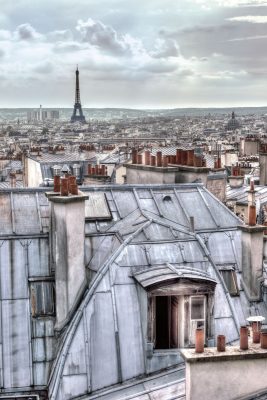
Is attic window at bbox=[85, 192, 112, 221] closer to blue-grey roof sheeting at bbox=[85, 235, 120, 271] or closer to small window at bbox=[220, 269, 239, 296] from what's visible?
blue-grey roof sheeting at bbox=[85, 235, 120, 271]

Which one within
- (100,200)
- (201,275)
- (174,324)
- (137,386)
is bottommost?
(137,386)

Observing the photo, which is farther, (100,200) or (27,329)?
(100,200)

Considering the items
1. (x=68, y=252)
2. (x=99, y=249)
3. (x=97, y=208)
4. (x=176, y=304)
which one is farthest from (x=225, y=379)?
(x=97, y=208)

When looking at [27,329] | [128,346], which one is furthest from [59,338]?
[128,346]

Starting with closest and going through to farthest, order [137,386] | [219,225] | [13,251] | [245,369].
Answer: [245,369] < [137,386] < [13,251] < [219,225]

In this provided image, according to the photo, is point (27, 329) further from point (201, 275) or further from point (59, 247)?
point (201, 275)

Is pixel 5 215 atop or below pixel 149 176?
below

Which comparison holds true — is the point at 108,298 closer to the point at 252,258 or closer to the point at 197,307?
the point at 197,307
